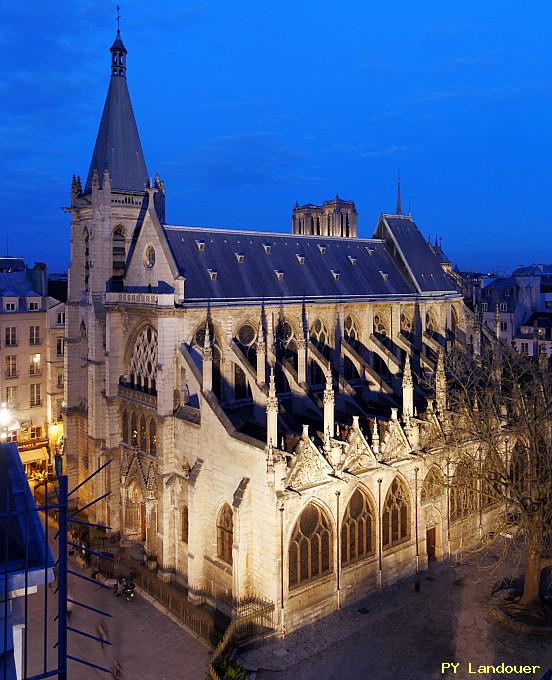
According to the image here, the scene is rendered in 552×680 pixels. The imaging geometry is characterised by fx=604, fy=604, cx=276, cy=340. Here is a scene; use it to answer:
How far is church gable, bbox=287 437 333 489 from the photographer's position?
26.5 meters

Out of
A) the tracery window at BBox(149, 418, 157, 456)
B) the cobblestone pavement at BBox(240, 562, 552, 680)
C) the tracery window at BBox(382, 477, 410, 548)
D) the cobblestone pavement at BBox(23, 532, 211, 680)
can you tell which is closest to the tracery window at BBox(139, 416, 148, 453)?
the tracery window at BBox(149, 418, 157, 456)

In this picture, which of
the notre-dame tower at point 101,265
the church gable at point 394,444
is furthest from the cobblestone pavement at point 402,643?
the notre-dame tower at point 101,265

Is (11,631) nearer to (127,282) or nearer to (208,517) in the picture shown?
(208,517)

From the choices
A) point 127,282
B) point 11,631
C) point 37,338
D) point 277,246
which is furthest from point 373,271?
point 11,631

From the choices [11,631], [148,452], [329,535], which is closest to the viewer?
[11,631]

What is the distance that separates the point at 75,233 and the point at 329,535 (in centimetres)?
2627

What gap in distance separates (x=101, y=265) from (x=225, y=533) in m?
18.9

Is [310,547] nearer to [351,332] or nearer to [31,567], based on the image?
[351,332]

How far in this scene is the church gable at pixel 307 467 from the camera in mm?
26484

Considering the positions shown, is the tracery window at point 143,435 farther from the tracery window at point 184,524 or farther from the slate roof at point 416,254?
the slate roof at point 416,254

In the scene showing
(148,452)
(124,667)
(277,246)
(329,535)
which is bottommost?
(124,667)

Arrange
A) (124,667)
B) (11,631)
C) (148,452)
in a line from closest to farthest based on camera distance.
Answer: (11,631) < (124,667) < (148,452)

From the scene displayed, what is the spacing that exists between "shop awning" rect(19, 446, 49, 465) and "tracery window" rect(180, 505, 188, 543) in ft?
69.0

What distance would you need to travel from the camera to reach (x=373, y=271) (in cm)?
4681
